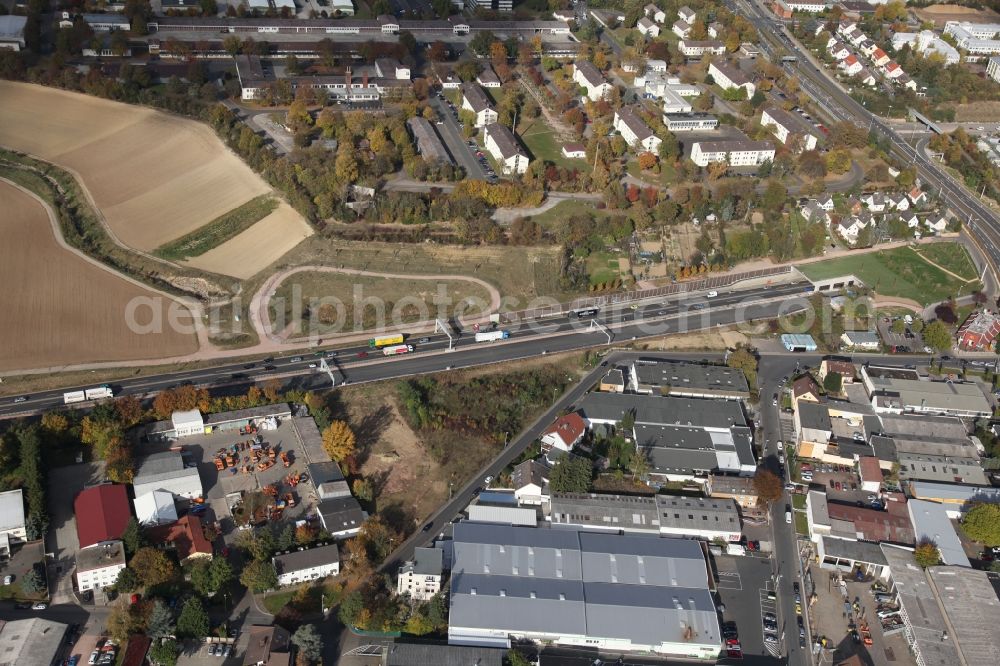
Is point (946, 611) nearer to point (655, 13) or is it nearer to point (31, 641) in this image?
point (31, 641)

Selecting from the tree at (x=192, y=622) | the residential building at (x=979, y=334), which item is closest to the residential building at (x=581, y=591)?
the tree at (x=192, y=622)

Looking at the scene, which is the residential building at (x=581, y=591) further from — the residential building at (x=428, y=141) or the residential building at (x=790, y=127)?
the residential building at (x=790, y=127)

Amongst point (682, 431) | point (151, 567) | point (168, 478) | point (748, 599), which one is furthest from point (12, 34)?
point (748, 599)

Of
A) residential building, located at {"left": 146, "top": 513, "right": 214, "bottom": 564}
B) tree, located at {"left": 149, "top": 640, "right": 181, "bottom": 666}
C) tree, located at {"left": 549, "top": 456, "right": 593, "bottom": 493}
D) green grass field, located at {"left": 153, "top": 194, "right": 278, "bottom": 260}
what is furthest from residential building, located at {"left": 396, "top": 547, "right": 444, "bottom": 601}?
green grass field, located at {"left": 153, "top": 194, "right": 278, "bottom": 260}

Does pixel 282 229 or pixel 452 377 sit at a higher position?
pixel 282 229

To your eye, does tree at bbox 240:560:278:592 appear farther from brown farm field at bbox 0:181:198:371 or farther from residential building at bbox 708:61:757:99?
residential building at bbox 708:61:757:99

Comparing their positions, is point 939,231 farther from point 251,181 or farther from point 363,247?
point 251,181

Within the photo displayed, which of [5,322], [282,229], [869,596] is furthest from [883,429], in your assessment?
[5,322]
